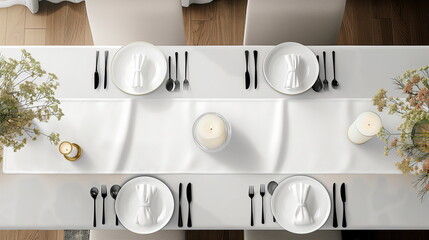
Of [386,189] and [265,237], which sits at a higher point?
[386,189]

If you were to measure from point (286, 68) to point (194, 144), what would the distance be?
1.76 feet

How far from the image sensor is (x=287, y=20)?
1997 millimetres

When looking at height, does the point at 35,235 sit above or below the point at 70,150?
below

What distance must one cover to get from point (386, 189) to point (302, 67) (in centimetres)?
64

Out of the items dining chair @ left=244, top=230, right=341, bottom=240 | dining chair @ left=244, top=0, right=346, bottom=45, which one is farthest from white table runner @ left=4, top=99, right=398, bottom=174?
dining chair @ left=244, top=0, right=346, bottom=45

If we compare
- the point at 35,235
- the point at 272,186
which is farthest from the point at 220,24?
the point at 35,235

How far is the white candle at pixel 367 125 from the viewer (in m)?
1.52

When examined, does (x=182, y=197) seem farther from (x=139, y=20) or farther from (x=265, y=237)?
(x=139, y=20)

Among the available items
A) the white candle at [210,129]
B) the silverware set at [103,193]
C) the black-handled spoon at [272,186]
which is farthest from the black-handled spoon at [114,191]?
the black-handled spoon at [272,186]

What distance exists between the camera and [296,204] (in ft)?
5.24

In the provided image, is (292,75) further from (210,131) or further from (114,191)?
(114,191)

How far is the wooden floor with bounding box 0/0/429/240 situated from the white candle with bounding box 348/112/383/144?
1477mm

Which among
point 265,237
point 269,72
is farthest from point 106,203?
point 269,72

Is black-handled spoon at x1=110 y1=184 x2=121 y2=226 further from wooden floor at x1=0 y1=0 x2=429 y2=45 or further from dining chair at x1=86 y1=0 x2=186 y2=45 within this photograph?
wooden floor at x1=0 y1=0 x2=429 y2=45
